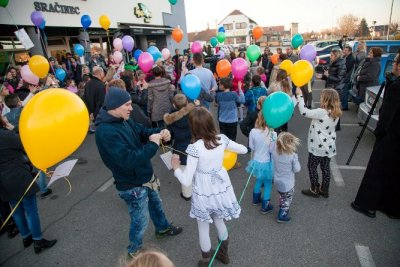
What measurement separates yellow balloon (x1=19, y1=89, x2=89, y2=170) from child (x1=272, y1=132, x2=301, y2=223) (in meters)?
2.16

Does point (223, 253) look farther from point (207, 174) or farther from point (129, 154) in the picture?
point (129, 154)

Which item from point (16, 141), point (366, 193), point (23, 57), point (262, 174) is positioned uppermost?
point (23, 57)

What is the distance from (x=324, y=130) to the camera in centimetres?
350

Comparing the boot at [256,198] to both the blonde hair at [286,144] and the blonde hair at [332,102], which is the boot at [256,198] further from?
the blonde hair at [332,102]

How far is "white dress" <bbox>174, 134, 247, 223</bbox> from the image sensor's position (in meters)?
2.25

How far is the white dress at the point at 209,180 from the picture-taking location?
7.39 ft

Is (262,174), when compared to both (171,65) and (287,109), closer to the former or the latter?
(287,109)

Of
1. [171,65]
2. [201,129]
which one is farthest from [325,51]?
[201,129]

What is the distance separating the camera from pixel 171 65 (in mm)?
10203

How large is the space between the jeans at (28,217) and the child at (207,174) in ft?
6.41

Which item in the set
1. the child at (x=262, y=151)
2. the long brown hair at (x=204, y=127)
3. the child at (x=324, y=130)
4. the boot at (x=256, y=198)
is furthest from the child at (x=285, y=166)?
the long brown hair at (x=204, y=127)

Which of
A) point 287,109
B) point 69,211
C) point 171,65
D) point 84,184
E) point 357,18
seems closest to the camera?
point 287,109

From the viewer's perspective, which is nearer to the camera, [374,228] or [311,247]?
[311,247]

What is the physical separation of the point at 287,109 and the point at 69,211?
3.45 meters
